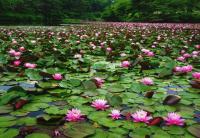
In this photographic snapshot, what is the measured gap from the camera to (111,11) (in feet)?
88.0

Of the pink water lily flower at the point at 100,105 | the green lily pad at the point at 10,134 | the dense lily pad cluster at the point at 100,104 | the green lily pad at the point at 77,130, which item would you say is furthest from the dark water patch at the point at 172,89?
the green lily pad at the point at 10,134

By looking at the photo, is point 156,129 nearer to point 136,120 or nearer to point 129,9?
point 136,120

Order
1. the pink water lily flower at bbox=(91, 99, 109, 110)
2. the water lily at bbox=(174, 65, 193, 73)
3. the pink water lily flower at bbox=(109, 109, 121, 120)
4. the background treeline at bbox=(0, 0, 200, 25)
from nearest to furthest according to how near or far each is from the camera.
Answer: the pink water lily flower at bbox=(109, 109, 121, 120) < the pink water lily flower at bbox=(91, 99, 109, 110) < the water lily at bbox=(174, 65, 193, 73) < the background treeline at bbox=(0, 0, 200, 25)

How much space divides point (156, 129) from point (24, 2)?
28.1 metres

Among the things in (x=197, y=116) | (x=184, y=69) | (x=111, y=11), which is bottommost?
(x=197, y=116)

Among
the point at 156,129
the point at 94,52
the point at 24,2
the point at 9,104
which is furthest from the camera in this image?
the point at 24,2

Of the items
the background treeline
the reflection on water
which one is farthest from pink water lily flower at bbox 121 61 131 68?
the background treeline

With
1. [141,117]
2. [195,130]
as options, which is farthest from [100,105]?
[195,130]

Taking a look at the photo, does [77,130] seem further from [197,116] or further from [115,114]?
[197,116]

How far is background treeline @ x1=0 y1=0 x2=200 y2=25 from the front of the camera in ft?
61.7

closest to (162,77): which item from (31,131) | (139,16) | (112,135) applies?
(112,135)

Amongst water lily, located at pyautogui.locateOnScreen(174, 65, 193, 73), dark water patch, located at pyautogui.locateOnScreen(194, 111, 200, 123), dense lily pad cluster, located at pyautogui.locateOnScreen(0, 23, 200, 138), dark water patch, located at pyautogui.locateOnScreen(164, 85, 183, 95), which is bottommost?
dark water patch, located at pyautogui.locateOnScreen(194, 111, 200, 123)

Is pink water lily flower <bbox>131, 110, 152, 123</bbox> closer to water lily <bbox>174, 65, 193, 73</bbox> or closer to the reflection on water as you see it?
the reflection on water

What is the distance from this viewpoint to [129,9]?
2434 cm
